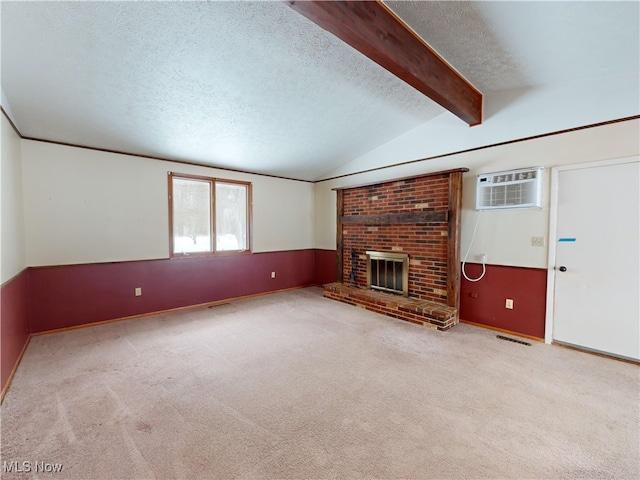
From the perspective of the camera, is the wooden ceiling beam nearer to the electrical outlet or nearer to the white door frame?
Answer: the white door frame

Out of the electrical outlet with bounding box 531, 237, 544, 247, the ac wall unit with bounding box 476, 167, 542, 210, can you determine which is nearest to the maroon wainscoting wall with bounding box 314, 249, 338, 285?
the ac wall unit with bounding box 476, 167, 542, 210

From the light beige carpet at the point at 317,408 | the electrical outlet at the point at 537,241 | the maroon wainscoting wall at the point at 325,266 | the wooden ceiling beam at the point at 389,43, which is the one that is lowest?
the light beige carpet at the point at 317,408

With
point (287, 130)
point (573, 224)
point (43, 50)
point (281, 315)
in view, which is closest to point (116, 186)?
point (43, 50)

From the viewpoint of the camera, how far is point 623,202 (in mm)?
2648

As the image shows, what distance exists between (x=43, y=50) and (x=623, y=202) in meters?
5.02

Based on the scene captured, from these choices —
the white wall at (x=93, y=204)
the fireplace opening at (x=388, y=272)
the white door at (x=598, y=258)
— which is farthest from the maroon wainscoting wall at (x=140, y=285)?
the white door at (x=598, y=258)

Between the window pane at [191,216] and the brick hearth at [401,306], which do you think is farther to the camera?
the window pane at [191,216]

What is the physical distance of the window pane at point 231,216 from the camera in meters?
4.78

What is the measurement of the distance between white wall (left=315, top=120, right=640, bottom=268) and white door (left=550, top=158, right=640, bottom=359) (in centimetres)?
12

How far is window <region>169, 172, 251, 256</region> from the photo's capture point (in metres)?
4.31

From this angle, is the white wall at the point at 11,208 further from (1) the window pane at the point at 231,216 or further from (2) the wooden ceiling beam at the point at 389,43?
(2) the wooden ceiling beam at the point at 389,43

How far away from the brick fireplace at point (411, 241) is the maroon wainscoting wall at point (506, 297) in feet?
0.58

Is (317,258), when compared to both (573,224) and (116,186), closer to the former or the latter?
(116,186)

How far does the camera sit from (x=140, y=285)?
→ 13.0ft
